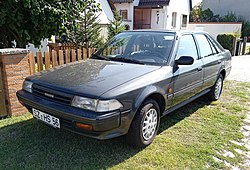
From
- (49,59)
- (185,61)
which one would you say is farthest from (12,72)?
(185,61)

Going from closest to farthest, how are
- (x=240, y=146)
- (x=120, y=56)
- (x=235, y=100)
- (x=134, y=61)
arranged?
(x=240, y=146) < (x=134, y=61) < (x=120, y=56) < (x=235, y=100)

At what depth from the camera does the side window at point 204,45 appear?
438 cm

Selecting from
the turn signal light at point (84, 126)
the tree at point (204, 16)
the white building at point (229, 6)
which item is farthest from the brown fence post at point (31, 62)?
the white building at point (229, 6)

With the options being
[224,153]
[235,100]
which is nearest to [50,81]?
[224,153]

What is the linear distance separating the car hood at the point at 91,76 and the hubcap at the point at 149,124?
569 mm

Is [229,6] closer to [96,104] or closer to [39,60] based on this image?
[39,60]

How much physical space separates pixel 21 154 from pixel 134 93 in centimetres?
165

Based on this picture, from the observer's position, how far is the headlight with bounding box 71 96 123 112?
7.91 ft

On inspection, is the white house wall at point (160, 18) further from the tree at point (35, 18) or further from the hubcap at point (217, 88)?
the hubcap at point (217, 88)

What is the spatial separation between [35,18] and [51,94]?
9.97 feet

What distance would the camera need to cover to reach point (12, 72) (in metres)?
3.83

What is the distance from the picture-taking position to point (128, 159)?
9.24ft

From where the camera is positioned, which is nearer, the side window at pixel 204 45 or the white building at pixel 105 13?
the side window at pixel 204 45

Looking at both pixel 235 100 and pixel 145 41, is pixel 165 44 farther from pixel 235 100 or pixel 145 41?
pixel 235 100
